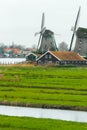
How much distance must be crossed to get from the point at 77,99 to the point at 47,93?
6.64m

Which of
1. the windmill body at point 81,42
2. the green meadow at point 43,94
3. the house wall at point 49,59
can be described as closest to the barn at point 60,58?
the house wall at point 49,59

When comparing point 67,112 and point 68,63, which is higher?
point 67,112

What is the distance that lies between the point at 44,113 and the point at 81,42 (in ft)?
235

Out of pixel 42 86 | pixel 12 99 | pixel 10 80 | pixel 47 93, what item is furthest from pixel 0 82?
pixel 12 99

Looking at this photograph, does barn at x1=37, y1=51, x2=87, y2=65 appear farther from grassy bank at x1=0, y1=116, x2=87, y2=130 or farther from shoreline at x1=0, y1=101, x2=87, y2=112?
grassy bank at x1=0, y1=116, x2=87, y2=130

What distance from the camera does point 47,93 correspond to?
1877 inches

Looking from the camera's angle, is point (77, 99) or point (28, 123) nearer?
point (28, 123)

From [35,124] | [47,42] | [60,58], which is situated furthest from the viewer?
[47,42]

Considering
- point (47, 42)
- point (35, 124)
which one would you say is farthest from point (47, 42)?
point (35, 124)

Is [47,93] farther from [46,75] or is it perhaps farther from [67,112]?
[46,75]

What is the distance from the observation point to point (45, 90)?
5022 centimetres

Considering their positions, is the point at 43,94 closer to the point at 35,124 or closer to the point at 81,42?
the point at 35,124

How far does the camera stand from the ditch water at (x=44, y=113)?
3500cm

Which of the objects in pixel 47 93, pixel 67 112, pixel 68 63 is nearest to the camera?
pixel 67 112
